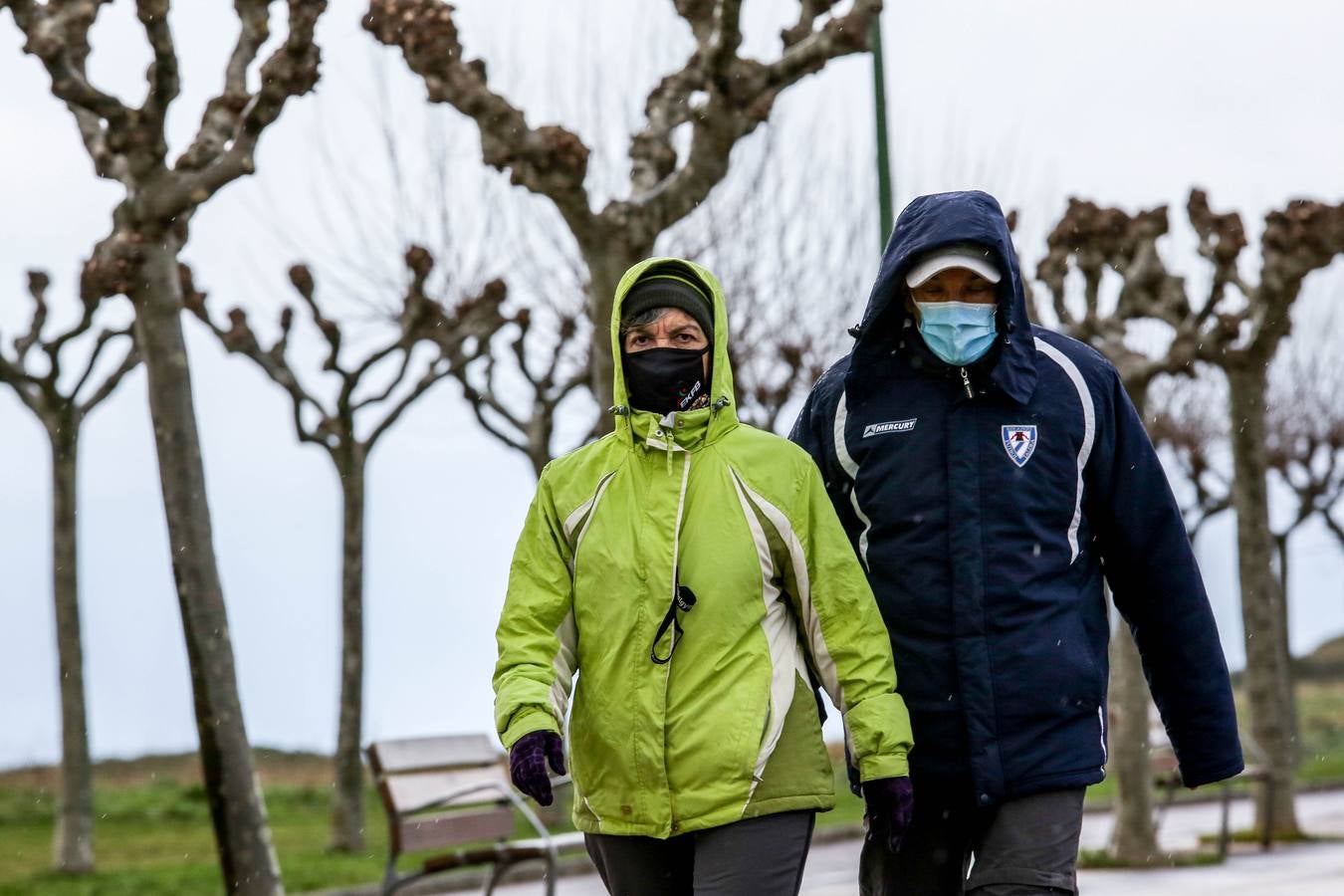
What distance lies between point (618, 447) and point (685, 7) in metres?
7.54

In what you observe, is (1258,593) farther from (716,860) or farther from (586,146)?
(716,860)

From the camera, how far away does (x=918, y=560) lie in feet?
13.6

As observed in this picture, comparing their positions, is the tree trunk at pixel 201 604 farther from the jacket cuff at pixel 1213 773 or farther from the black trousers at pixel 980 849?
the jacket cuff at pixel 1213 773

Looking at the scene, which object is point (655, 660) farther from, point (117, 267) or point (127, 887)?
point (127, 887)

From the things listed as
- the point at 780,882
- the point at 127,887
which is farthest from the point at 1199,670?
the point at 127,887

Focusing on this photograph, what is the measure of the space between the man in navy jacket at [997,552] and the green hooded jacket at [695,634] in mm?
240

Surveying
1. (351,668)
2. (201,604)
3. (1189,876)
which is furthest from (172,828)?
(201,604)

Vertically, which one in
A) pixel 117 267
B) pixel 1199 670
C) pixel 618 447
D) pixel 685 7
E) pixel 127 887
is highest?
pixel 685 7

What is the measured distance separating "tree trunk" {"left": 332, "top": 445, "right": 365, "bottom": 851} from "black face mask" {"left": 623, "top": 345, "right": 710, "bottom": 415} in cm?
1154

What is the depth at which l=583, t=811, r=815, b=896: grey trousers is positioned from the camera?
376 centimetres

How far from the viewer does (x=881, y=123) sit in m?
12.6

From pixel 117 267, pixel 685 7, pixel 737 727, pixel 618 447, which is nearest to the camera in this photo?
pixel 737 727

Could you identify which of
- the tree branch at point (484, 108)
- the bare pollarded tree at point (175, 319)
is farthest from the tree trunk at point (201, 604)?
the tree branch at point (484, 108)

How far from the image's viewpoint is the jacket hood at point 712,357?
4020mm
